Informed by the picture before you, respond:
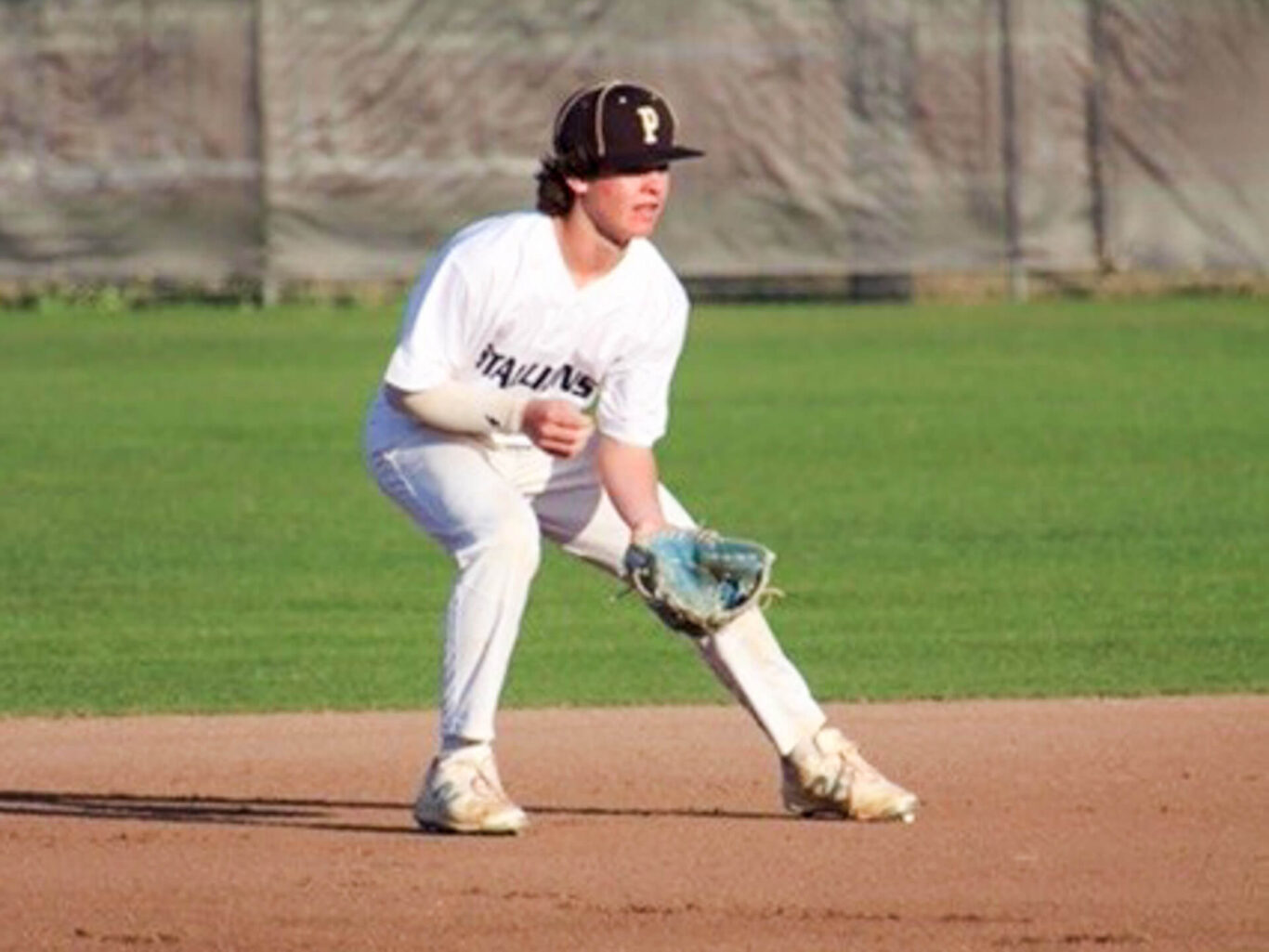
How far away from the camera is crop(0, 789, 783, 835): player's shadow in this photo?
9.14 meters

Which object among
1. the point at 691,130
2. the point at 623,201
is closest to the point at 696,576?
the point at 623,201

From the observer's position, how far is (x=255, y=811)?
368 inches

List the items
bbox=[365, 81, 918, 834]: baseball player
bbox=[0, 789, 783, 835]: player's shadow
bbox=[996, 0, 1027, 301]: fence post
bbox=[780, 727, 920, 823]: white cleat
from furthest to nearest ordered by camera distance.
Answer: bbox=[996, 0, 1027, 301]: fence post, bbox=[0, 789, 783, 835]: player's shadow, bbox=[780, 727, 920, 823]: white cleat, bbox=[365, 81, 918, 834]: baseball player

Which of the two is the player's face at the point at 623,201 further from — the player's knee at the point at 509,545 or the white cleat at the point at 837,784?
the white cleat at the point at 837,784

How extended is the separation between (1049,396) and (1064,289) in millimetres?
6858

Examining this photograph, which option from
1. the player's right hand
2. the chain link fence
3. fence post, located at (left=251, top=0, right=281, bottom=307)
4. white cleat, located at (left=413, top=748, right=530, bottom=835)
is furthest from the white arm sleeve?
fence post, located at (left=251, top=0, right=281, bottom=307)

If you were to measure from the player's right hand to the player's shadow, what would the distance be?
39.4 inches

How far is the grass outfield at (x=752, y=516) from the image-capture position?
39.9 feet

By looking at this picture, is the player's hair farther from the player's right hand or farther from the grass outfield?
the grass outfield

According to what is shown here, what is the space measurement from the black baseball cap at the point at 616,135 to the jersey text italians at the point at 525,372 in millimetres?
469

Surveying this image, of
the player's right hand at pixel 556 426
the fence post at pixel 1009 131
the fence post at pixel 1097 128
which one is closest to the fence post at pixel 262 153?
the fence post at pixel 1009 131

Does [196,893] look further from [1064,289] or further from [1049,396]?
[1064,289]

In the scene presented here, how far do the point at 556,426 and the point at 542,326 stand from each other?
34cm

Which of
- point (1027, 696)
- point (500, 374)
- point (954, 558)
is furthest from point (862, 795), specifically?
point (954, 558)
